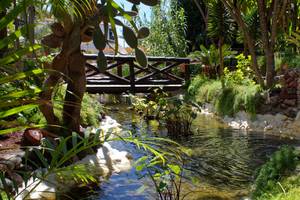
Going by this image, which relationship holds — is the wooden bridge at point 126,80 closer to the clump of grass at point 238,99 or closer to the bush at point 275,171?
the clump of grass at point 238,99

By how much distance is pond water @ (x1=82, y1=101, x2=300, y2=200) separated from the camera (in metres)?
4.36

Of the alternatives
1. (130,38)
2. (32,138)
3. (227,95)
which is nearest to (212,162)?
(32,138)

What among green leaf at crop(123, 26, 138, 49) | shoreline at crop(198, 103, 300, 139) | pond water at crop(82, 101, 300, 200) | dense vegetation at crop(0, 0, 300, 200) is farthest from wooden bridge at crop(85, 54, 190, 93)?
green leaf at crop(123, 26, 138, 49)

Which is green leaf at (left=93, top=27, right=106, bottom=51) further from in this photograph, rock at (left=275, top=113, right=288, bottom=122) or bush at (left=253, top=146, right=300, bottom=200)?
rock at (left=275, top=113, right=288, bottom=122)

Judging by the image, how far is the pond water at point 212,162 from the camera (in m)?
4.36

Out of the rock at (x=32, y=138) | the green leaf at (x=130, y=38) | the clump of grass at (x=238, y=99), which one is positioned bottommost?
the clump of grass at (x=238, y=99)

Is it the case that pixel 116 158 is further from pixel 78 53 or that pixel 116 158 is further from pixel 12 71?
pixel 12 71

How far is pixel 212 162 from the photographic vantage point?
566cm

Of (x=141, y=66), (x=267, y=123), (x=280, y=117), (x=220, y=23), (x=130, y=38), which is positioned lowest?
(x=267, y=123)

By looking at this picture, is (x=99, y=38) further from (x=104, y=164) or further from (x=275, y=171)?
(x=104, y=164)

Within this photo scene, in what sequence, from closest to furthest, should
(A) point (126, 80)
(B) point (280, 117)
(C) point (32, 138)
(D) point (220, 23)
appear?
(C) point (32, 138) → (B) point (280, 117) → (A) point (126, 80) → (D) point (220, 23)

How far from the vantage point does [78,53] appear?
207 inches

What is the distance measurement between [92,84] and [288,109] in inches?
198

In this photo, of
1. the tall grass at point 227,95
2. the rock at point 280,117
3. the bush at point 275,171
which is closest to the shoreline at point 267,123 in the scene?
the rock at point 280,117
